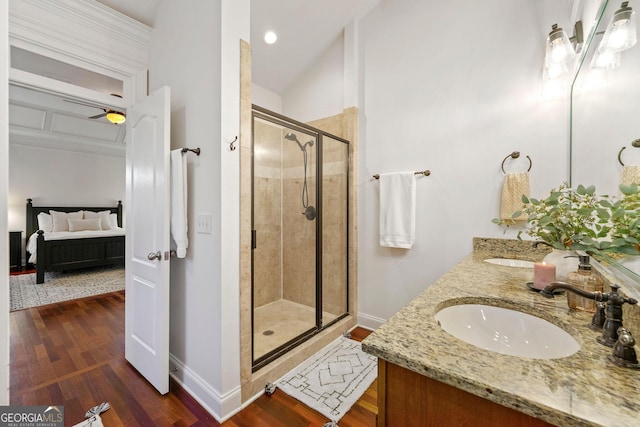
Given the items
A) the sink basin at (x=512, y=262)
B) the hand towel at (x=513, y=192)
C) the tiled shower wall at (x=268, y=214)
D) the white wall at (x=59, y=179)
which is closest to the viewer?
the sink basin at (x=512, y=262)

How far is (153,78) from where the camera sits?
2.18m

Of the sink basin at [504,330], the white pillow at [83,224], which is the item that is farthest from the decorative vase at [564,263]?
the white pillow at [83,224]

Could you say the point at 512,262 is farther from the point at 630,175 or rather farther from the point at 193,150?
the point at 193,150

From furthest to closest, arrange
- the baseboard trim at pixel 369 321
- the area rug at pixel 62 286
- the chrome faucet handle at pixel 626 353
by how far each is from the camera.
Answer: the area rug at pixel 62 286 → the baseboard trim at pixel 369 321 → the chrome faucet handle at pixel 626 353

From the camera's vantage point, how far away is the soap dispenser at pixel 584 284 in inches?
34.4

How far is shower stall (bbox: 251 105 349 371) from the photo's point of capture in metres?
2.39

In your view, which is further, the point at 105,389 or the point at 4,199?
the point at 105,389

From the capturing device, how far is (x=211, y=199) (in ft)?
5.22

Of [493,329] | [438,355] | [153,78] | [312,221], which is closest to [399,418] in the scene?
[438,355]

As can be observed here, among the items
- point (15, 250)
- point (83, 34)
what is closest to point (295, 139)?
point (83, 34)

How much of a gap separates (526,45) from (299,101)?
6.94ft

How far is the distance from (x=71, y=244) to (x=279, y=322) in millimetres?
4329

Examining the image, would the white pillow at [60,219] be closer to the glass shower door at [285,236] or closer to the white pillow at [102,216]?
the white pillow at [102,216]

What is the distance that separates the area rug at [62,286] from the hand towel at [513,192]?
495 cm
